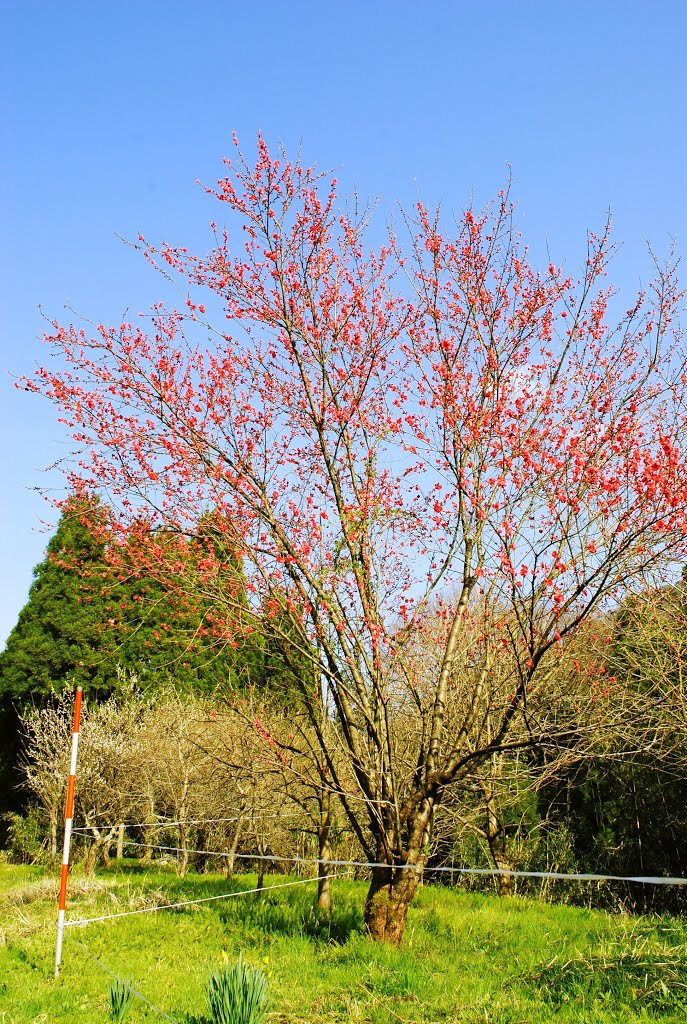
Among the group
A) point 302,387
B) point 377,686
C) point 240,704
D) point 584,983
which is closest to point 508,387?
point 302,387

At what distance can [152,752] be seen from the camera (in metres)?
12.9

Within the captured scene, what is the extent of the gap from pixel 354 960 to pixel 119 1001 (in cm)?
196

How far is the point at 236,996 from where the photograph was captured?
3568 millimetres

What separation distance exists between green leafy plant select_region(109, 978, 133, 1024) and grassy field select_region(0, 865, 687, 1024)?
22 cm

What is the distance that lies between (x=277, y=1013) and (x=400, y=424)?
4387 millimetres

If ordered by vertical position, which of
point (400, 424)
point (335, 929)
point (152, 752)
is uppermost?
point (400, 424)

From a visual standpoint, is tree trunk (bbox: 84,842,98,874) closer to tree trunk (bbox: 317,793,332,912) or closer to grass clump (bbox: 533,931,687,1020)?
tree trunk (bbox: 317,793,332,912)

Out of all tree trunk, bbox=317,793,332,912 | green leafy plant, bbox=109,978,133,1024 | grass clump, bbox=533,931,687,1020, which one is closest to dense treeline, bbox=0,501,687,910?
tree trunk, bbox=317,793,332,912

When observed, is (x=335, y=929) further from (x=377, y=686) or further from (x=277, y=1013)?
(x=277, y=1013)

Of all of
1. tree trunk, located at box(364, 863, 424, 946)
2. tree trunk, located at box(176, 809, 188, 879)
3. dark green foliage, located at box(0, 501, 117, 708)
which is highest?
dark green foliage, located at box(0, 501, 117, 708)

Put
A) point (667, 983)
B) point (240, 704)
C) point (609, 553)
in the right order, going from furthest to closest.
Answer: point (240, 704) → point (609, 553) → point (667, 983)

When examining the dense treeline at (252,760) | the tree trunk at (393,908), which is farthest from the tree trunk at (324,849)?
the tree trunk at (393,908)

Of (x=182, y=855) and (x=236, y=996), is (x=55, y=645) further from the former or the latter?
(x=236, y=996)

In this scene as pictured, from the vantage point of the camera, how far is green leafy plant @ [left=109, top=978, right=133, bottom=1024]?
14.2 feet
